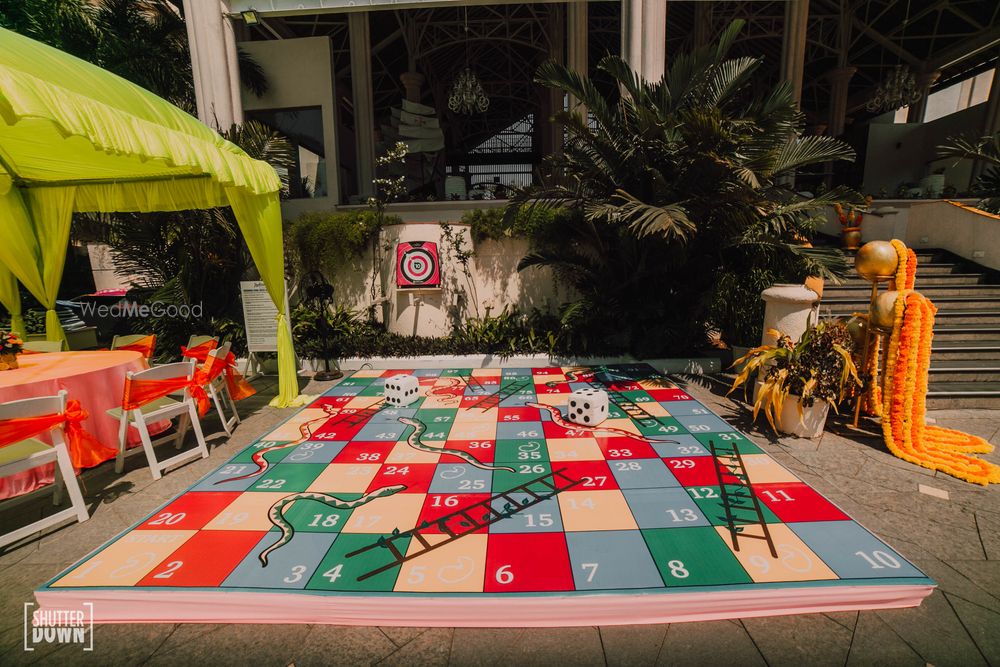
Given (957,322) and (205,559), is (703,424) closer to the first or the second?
(205,559)

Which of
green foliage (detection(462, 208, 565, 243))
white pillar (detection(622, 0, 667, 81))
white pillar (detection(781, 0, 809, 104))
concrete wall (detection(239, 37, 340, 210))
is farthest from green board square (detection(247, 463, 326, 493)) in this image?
white pillar (detection(781, 0, 809, 104))

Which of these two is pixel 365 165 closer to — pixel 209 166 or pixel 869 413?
pixel 209 166

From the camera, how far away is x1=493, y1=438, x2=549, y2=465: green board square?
3.68 meters

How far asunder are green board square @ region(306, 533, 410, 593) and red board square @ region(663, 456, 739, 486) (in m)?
2.22

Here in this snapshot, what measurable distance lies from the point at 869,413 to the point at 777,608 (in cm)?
343

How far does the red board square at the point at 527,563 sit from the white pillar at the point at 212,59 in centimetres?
848

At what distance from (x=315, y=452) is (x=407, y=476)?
3.75 ft

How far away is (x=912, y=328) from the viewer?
3713 mm

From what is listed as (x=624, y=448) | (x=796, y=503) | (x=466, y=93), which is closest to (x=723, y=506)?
(x=796, y=503)

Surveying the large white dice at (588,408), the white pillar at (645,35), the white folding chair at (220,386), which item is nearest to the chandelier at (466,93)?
the white pillar at (645,35)

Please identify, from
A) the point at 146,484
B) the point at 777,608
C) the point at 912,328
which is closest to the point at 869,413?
the point at 912,328

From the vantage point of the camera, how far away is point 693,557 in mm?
2445

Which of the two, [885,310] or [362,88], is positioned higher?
[362,88]

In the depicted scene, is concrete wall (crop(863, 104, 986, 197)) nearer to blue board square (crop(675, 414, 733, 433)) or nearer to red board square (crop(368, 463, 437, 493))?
blue board square (crop(675, 414, 733, 433))
